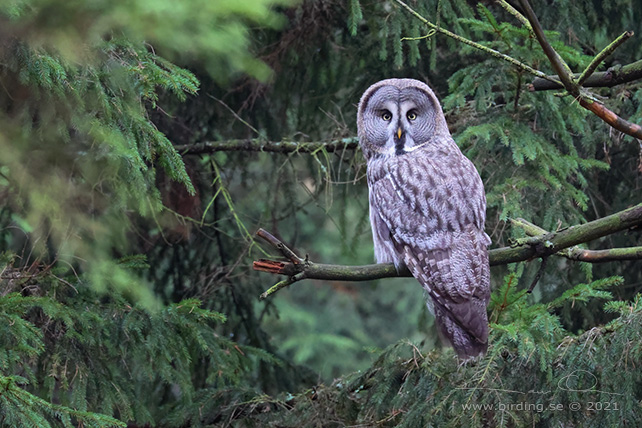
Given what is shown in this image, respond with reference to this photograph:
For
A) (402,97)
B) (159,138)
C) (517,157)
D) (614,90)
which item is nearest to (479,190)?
(517,157)

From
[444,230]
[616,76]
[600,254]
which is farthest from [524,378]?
[616,76]

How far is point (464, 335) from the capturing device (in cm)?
344

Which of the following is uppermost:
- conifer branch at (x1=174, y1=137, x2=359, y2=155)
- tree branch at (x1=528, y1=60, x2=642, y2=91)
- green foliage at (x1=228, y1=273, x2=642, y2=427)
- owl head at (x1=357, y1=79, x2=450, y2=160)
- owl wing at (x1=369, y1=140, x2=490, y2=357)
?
tree branch at (x1=528, y1=60, x2=642, y2=91)

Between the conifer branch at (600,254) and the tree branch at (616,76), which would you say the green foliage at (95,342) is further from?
the tree branch at (616,76)

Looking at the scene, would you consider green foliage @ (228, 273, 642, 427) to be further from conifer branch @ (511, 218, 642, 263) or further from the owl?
conifer branch @ (511, 218, 642, 263)

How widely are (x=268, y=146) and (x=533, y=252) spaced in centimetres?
227

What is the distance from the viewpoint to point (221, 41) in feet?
10.3

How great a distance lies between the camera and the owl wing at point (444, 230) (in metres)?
3.49

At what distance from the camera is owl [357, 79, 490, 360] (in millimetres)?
3510

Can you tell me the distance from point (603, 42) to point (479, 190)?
223cm

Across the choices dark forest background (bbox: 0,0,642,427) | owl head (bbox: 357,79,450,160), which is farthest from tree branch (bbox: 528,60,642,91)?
owl head (bbox: 357,79,450,160)

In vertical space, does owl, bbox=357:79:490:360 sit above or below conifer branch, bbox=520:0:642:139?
below

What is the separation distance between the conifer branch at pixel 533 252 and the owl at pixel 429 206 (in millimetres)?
518

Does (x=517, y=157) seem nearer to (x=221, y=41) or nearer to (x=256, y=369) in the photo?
(x=221, y=41)
